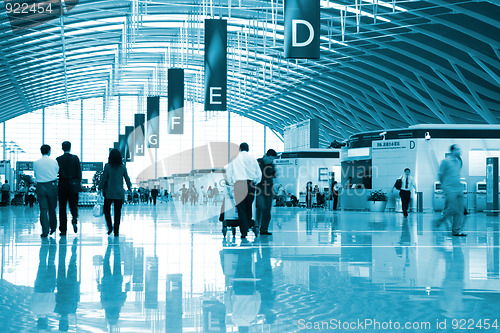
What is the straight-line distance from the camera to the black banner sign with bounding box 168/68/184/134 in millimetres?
24203

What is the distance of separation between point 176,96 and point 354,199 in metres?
9.38

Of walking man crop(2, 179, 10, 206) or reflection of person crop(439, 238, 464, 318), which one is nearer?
reflection of person crop(439, 238, 464, 318)

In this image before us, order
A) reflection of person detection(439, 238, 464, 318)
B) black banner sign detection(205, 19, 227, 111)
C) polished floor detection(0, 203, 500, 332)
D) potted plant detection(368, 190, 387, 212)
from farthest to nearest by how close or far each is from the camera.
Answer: potted plant detection(368, 190, 387, 212), black banner sign detection(205, 19, 227, 111), reflection of person detection(439, 238, 464, 318), polished floor detection(0, 203, 500, 332)

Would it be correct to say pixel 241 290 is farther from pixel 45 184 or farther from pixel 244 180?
pixel 45 184

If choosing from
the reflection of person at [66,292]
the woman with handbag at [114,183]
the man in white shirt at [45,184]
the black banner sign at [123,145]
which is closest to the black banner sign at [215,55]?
the woman with handbag at [114,183]

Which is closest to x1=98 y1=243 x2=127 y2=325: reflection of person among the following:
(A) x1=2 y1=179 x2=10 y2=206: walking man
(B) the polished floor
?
(B) the polished floor

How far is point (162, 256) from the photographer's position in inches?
309

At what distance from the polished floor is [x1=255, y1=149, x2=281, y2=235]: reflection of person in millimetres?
1886

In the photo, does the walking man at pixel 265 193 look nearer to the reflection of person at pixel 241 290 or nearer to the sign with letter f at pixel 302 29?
the reflection of person at pixel 241 290

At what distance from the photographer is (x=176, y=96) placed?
79.2 feet

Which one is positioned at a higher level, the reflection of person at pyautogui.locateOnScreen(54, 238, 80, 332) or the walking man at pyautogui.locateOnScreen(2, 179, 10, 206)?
the walking man at pyautogui.locateOnScreen(2, 179, 10, 206)

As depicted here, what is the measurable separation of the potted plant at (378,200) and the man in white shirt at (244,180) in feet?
54.7

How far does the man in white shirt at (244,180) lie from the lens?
10711 mm

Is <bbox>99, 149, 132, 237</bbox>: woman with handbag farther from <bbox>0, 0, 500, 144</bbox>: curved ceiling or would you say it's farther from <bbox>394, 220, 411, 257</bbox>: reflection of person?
<bbox>0, 0, 500, 144</bbox>: curved ceiling
